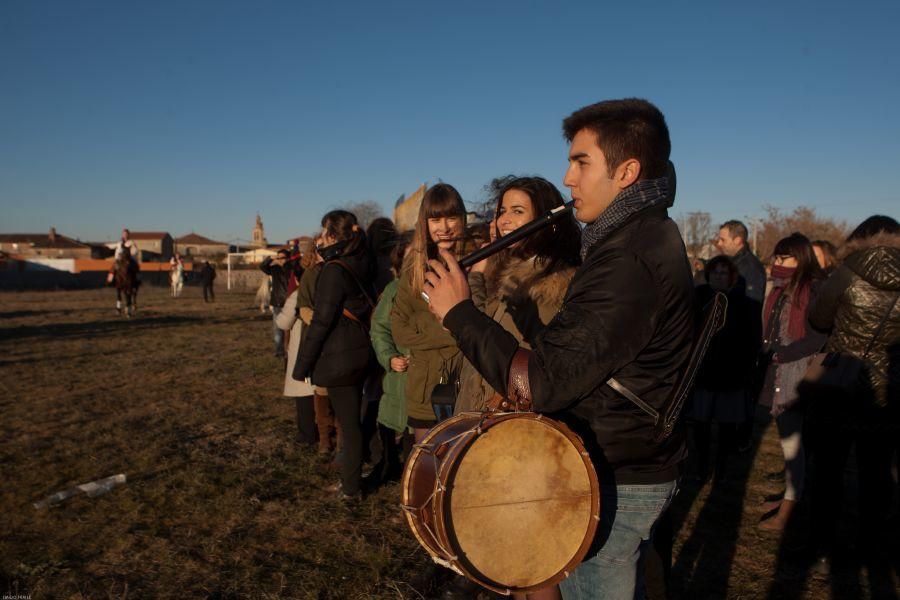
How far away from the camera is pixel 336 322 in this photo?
4535 mm

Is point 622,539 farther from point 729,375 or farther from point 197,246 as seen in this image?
point 197,246

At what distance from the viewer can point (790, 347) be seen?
4.52 m

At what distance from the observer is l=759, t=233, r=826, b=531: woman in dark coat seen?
438 cm

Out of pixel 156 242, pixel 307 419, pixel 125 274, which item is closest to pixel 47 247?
pixel 156 242

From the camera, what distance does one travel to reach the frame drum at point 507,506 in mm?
1779

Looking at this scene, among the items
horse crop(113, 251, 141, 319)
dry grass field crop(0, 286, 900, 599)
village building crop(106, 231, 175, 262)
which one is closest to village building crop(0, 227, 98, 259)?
village building crop(106, 231, 175, 262)

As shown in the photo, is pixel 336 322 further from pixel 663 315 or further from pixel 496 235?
pixel 663 315

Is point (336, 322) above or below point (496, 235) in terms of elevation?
below

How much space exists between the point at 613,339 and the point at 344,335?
3.23 m

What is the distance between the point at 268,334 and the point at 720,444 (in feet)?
37.9

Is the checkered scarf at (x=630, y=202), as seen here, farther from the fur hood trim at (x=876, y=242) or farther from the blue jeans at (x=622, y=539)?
the fur hood trim at (x=876, y=242)

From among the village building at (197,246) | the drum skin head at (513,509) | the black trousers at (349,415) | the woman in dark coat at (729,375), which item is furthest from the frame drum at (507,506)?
the village building at (197,246)

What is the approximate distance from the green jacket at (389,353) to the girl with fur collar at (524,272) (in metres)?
1.20

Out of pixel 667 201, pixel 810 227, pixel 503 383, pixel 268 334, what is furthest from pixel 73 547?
pixel 810 227
